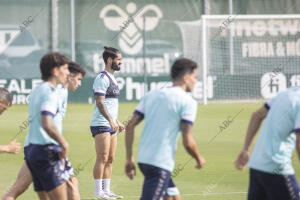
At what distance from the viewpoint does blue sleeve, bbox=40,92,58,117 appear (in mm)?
7264

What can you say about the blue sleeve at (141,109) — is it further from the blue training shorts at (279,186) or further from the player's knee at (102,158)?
the player's knee at (102,158)

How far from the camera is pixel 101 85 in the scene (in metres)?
11.1

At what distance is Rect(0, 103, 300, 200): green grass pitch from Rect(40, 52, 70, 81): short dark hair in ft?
13.2

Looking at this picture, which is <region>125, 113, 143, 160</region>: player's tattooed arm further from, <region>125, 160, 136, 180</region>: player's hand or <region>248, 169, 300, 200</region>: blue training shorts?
<region>248, 169, 300, 200</region>: blue training shorts

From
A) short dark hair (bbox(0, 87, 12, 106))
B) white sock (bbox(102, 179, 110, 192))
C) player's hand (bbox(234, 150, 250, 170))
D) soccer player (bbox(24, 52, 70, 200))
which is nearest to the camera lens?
player's hand (bbox(234, 150, 250, 170))

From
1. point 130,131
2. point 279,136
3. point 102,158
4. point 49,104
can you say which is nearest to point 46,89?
point 49,104

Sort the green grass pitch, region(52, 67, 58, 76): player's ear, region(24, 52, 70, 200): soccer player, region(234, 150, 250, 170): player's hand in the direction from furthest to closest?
the green grass pitch
region(52, 67, 58, 76): player's ear
region(24, 52, 70, 200): soccer player
region(234, 150, 250, 170): player's hand

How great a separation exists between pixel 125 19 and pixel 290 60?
24.3 ft

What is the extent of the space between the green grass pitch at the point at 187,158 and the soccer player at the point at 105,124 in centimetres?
35

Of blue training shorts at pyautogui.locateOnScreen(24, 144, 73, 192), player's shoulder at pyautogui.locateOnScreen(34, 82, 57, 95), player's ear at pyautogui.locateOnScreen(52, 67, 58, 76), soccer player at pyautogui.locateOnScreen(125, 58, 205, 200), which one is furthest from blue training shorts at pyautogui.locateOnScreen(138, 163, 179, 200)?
player's ear at pyautogui.locateOnScreen(52, 67, 58, 76)

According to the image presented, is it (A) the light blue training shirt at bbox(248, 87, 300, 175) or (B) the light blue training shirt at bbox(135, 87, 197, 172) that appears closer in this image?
(A) the light blue training shirt at bbox(248, 87, 300, 175)

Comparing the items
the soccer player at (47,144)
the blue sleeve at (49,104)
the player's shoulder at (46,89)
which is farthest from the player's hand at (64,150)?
the player's shoulder at (46,89)

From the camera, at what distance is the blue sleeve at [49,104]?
7264mm

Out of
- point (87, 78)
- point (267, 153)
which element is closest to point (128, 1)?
point (87, 78)
